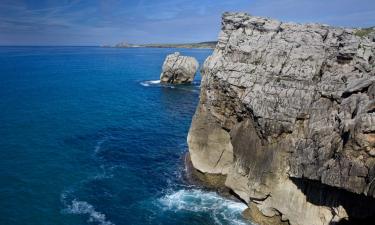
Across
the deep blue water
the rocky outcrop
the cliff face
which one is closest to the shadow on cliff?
the cliff face

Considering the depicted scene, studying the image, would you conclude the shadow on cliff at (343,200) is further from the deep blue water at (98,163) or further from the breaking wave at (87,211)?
the breaking wave at (87,211)

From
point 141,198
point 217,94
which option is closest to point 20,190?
point 141,198

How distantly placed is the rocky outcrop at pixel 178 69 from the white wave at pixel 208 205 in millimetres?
92188

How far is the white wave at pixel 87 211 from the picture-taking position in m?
41.7

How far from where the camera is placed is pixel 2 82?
419 ft

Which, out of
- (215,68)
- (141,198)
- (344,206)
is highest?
(215,68)

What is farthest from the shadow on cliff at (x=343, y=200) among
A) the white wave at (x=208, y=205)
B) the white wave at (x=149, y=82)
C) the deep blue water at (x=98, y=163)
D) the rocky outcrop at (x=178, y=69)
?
the rocky outcrop at (x=178, y=69)

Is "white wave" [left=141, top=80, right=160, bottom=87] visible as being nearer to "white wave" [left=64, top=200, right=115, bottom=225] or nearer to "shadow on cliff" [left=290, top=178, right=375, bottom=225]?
"white wave" [left=64, top=200, right=115, bottom=225]

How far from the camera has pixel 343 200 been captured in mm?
36312

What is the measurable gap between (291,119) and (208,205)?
14.7 meters

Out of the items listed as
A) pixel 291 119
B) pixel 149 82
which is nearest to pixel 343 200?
pixel 291 119

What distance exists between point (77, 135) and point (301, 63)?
144 feet

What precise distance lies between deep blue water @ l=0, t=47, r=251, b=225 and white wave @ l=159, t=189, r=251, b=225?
0.12 meters

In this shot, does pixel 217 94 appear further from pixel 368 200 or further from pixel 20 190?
pixel 20 190
